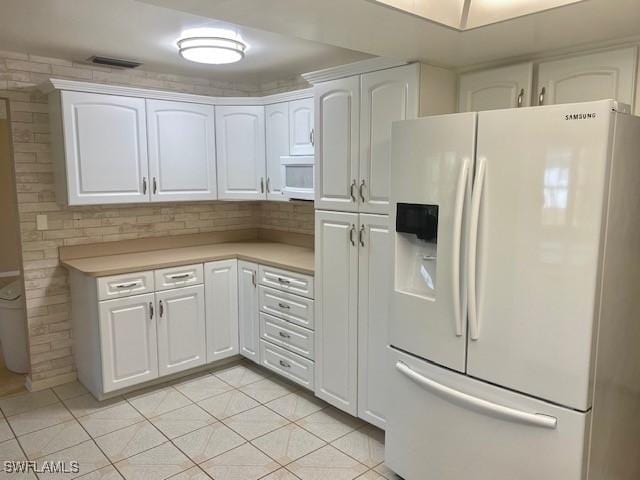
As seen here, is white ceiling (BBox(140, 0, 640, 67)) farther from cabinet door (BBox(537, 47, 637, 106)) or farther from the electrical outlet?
the electrical outlet

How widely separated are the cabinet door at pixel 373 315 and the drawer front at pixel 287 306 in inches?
19.3

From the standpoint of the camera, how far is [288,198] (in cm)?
353

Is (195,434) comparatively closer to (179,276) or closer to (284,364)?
(284,364)

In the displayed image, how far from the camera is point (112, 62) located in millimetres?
3309

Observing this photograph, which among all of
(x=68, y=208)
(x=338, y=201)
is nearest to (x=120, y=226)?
(x=68, y=208)

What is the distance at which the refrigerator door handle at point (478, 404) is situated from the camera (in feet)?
5.82

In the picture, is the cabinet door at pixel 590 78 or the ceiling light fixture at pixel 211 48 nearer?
the cabinet door at pixel 590 78

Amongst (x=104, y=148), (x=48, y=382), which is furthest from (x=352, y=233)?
(x=48, y=382)

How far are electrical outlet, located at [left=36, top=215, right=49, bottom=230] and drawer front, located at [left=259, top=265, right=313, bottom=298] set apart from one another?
1.50m

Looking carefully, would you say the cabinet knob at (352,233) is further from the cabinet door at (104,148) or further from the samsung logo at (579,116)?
the cabinet door at (104,148)

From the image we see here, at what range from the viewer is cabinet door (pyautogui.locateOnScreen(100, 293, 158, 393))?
311 cm

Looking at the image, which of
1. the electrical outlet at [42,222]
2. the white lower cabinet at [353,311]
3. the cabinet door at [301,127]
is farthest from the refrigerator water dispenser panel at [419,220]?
the electrical outlet at [42,222]

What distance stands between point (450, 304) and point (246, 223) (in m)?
2.70

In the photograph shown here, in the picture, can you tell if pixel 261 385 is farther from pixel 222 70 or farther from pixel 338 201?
pixel 222 70
